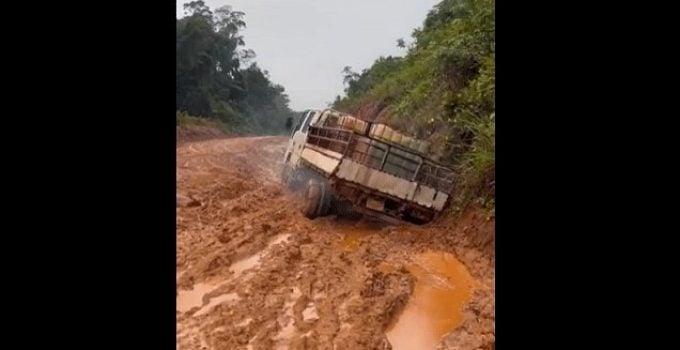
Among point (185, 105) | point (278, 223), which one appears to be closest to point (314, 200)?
point (278, 223)

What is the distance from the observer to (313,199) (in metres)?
5.97

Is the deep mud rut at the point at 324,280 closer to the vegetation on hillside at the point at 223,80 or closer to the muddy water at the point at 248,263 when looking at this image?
the muddy water at the point at 248,263

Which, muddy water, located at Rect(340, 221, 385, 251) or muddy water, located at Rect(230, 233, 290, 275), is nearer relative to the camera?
muddy water, located at Rect(230, 233, 290, 275)

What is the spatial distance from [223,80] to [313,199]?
21.9 ft

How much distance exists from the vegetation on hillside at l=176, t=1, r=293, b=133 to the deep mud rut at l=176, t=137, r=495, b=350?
14.2ft

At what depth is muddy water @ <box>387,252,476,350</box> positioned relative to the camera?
3.59 metres

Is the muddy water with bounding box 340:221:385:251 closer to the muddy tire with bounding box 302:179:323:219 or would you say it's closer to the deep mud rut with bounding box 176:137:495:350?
the deep mud rut with bounding box 176:137:495:350

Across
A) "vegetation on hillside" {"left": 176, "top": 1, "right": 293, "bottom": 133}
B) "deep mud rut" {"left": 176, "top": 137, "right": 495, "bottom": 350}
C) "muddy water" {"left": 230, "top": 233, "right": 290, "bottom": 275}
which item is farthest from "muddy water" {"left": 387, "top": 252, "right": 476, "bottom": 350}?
"vegetation on hillside" {"left": 176, "top": 1, "right": 293, "bottom": 133}
